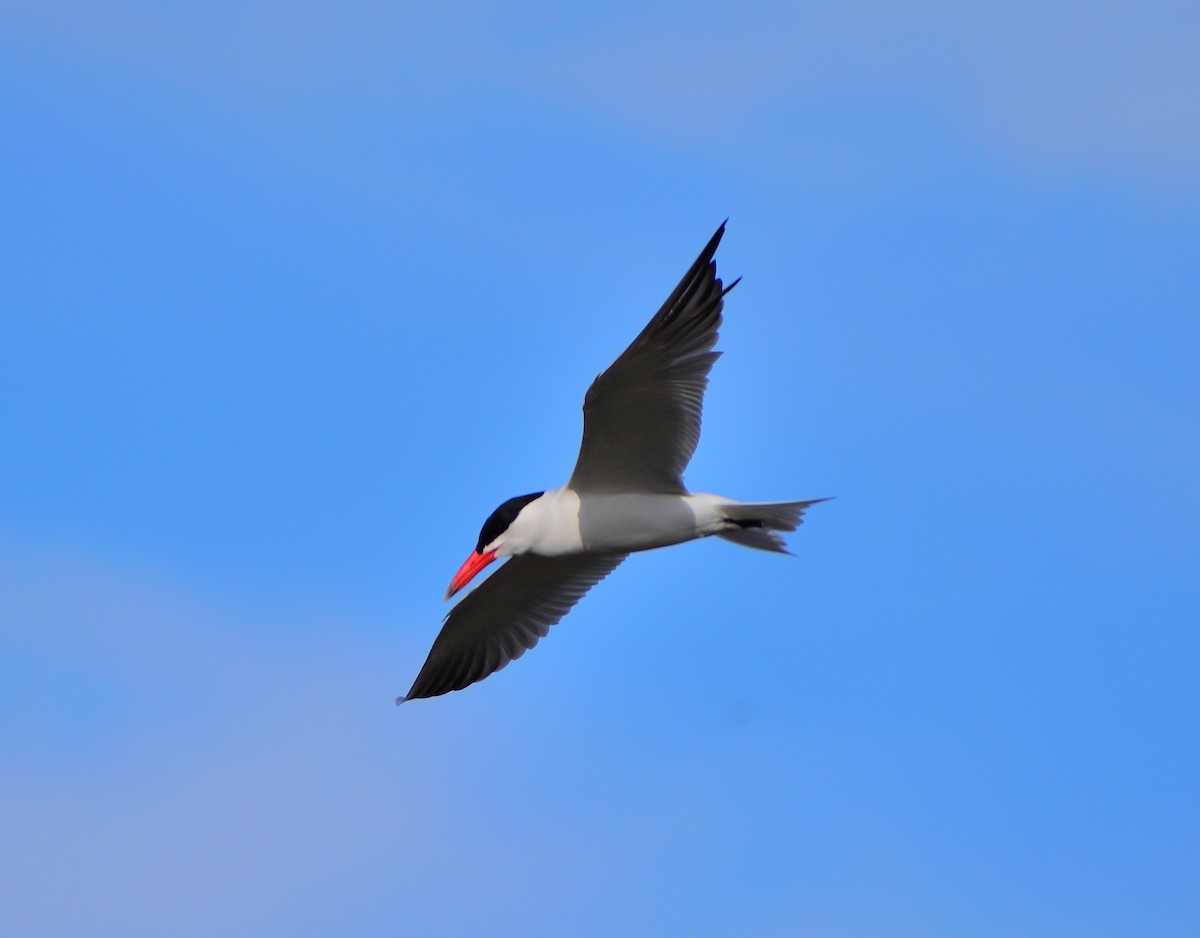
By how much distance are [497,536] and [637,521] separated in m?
1.05

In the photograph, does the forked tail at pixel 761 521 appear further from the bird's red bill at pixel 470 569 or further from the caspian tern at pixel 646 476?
the bird's red bill at pixel 470 569

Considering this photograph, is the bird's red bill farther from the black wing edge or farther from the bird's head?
the black wing edge

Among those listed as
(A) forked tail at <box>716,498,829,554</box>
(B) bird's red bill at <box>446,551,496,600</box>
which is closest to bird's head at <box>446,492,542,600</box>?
(B) bird's red bill at <box>446,551,496,600</box>

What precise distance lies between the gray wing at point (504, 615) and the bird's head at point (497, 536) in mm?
884

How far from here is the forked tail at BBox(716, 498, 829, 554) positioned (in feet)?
41.7

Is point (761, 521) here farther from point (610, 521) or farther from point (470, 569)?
point (470, 569)

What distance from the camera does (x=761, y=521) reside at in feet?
42.2

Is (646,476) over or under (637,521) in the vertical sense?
over

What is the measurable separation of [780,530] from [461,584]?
7.93ft

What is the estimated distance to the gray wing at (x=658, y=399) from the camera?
12.2 m

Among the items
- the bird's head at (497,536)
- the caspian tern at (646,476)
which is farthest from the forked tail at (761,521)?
the bird's head at (497,536)

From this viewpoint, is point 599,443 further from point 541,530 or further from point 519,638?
point 519,638

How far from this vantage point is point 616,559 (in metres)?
14.5

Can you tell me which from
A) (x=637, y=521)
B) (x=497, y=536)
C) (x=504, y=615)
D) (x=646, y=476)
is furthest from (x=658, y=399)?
(x=504, y=615)
